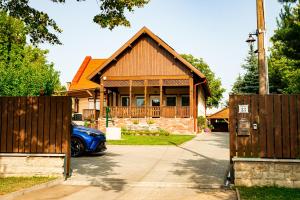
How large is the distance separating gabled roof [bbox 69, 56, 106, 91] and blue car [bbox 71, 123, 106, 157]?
24121mm

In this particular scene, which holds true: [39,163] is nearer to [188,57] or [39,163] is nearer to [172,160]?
[172,160]

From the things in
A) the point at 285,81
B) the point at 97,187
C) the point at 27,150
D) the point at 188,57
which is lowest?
the point at 97,187

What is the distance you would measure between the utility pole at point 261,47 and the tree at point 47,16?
3.03m

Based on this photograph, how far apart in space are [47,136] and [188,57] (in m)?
60.1

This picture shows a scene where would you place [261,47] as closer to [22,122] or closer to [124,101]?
[22,122]

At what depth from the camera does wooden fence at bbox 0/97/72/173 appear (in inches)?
380

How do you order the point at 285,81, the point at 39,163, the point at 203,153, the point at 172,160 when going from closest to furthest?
the point at 39,163 → the point at 172,160 → the point at 203,153 → the point at 285,81

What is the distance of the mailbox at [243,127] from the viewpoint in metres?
8.70

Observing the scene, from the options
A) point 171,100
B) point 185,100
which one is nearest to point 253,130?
point 185,100

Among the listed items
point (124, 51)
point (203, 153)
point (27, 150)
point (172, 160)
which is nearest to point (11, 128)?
point (27, 150)

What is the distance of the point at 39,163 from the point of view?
380 inches

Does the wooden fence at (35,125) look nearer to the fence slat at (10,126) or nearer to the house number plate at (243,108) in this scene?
the fence slat at (10,126)

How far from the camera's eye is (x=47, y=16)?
10.9 metres

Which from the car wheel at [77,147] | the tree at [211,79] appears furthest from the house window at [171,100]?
the tree at [211,79]
